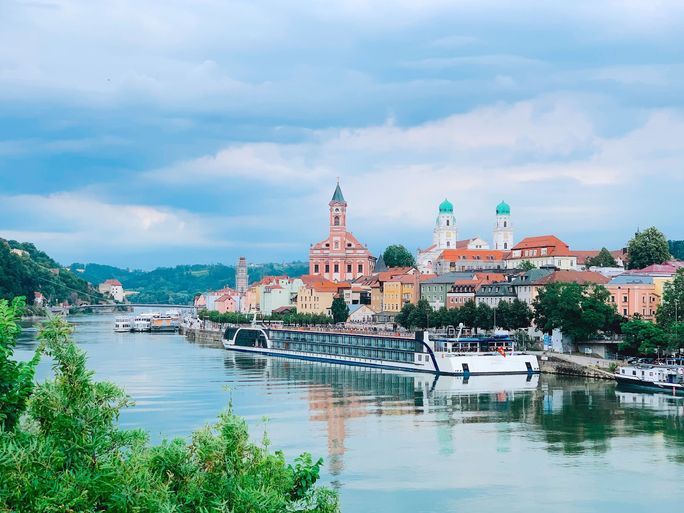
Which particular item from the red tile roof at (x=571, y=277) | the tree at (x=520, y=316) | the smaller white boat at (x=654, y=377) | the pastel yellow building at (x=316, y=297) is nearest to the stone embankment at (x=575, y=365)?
the smaller white boat at (x=654, y=377)

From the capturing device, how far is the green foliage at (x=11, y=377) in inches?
Answer: 324

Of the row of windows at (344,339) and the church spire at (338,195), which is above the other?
the church spire at (338,195)

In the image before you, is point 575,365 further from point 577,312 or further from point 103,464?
point 103,464

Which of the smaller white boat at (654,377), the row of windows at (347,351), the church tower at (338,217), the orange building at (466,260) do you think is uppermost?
the church tower at (338,217)

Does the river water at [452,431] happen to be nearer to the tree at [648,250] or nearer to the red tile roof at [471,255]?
the tree at [648,250]

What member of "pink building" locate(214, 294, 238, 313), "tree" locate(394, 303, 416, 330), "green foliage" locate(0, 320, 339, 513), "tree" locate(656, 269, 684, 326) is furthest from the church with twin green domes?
"green foliage" locate(0, 320, 339, 513)

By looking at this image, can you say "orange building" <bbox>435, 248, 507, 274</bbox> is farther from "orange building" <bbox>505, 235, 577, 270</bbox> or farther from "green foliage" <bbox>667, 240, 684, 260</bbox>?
"green foliage" <bbox>667, 240, 684, 260</bbox>

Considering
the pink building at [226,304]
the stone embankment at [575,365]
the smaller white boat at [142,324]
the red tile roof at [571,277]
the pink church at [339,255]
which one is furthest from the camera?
the pink building at [226,304]

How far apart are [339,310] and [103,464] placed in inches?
2380

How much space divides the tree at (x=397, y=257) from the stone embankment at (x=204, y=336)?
18079 mm

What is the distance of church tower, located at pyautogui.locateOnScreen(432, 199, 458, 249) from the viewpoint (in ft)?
326

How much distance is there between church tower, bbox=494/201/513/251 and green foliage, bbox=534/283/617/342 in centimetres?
5302

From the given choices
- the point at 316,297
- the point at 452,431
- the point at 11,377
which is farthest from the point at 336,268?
the point at 11,377

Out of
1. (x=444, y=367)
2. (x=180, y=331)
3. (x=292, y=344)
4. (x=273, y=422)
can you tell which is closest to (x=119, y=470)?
(x=273, y=422)
